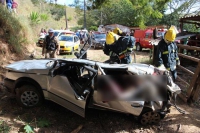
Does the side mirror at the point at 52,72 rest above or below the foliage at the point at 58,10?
below

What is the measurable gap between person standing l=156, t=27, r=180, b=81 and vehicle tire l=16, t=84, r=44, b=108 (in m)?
2.84

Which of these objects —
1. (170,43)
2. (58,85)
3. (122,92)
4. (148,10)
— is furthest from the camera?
(148,10)

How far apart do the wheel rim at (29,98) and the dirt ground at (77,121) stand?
15cm

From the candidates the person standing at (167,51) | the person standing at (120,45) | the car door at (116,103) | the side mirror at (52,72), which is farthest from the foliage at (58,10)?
the car door at (116,103)

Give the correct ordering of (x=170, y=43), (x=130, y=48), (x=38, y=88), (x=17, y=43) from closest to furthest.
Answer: (x=38, y=88)
(x=170, y=43)
(x=130, y=48)
(x=17, y=43)

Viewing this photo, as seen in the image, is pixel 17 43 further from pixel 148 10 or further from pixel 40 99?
pixel 148 10

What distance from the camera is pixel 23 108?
4.71m

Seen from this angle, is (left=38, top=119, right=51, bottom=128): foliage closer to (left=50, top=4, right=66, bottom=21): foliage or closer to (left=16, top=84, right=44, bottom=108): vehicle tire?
(left=16, top=84, right=44, bottom=108): vehicle tire

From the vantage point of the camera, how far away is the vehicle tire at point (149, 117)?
13.4ft

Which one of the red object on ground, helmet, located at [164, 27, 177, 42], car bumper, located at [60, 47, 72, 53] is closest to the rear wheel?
helmet, located at [164, 27, 177, 42]

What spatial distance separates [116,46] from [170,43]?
5.03ft

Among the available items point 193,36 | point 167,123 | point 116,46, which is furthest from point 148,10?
point 167,123

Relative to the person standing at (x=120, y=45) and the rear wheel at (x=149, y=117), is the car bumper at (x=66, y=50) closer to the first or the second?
the person standing at (x=120, y=45)

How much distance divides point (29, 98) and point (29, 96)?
1.8 inches
